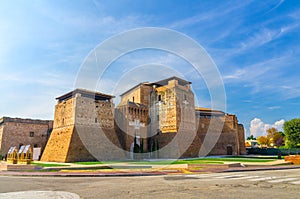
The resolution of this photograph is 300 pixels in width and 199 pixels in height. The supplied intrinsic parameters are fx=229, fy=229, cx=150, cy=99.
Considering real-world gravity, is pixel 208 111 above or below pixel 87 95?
below

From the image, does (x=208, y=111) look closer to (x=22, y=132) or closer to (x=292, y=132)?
(x=292, y=132)

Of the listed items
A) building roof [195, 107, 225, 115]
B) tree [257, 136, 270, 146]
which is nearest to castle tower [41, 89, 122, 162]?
building roof [195, 107, 225, 115]

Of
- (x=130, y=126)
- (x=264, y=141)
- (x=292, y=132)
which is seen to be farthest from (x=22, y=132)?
(x=264, y=141)

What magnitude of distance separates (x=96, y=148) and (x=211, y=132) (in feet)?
79.1

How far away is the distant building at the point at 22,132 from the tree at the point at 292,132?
4773 centimetres

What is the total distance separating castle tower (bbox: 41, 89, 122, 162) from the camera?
2838 cm

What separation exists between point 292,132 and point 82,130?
141ft

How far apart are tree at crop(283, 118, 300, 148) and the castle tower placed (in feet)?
123

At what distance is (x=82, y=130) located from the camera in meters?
30.0

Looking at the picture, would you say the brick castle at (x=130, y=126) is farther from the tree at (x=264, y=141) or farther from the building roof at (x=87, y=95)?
the tree at (x=264, y=141)

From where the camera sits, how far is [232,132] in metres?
45.8

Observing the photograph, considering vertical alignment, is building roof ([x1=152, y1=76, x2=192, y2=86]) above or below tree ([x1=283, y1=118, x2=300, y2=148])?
above

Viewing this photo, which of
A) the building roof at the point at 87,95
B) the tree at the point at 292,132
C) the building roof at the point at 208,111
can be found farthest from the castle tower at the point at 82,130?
the tree at the point at 292,132

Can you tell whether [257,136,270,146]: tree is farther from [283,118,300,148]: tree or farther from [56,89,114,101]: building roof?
[56,89,114,101]: building roof
